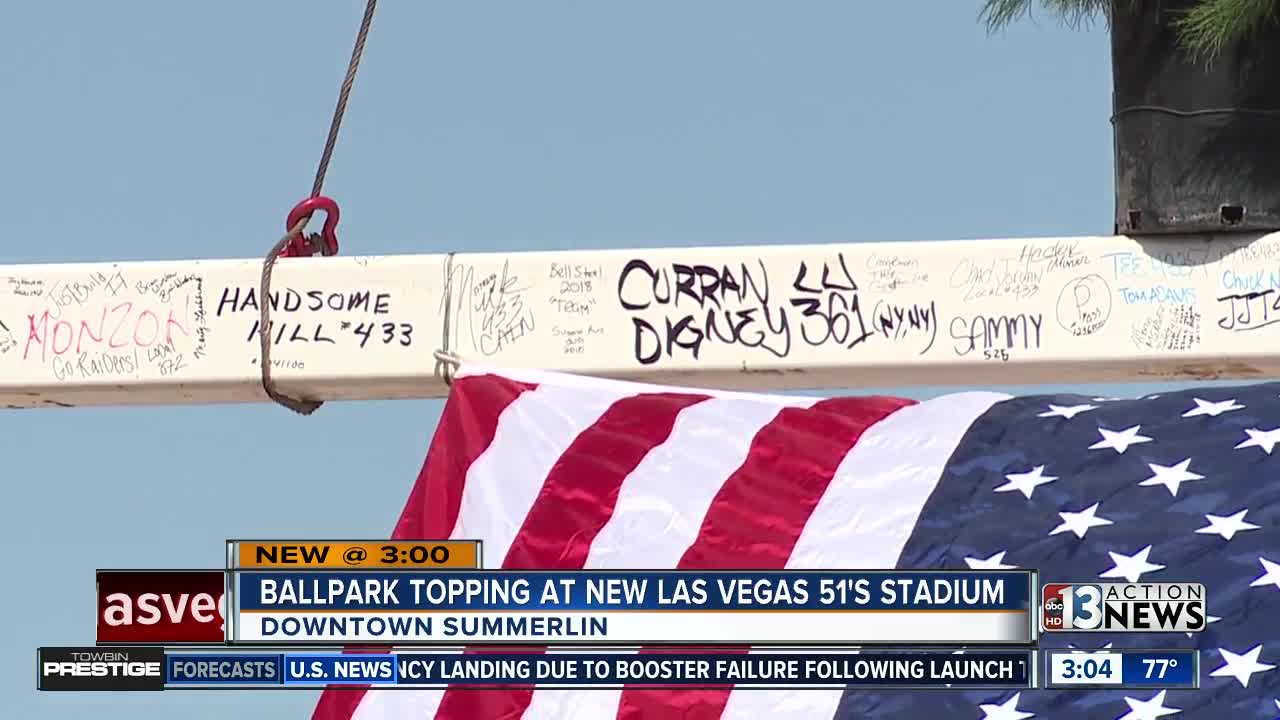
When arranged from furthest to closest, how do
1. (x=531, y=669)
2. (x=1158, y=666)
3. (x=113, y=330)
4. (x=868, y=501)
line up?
(x=113, y=330) < (x=868, y=501) < (x=531, y=669) < (x=1158, y=666)

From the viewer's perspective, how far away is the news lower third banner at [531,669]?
23.7 ft

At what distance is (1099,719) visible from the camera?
23.4ft

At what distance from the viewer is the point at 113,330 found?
870 cm

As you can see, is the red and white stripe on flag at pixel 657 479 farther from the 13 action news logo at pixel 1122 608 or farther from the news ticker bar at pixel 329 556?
the 13 action news logo at pixel 1122 608

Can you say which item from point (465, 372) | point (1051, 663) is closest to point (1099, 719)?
point (1051, 663)

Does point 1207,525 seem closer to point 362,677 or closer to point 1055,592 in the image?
point 1055,592

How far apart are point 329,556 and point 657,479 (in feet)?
3.52
